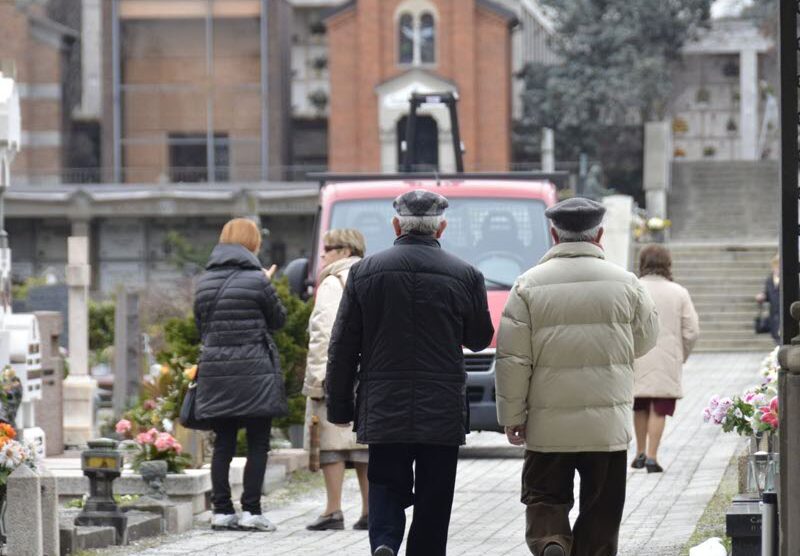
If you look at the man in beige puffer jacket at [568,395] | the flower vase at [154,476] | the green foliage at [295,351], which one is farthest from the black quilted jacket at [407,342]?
the green foliage at [295,351]

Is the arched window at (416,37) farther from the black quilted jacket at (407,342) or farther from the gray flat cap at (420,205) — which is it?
the black quilted jacket at (407,342)

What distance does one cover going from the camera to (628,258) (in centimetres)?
3284

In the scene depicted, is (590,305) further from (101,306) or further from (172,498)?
(101,306)

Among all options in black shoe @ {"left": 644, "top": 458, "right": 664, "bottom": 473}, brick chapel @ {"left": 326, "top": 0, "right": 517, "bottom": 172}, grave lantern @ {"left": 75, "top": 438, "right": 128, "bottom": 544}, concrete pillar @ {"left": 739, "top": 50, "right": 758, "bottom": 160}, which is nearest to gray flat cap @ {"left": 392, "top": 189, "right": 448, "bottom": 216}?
grave lantern @ {"left": 75, "top": 438, "right": 128, "bottom": 544}

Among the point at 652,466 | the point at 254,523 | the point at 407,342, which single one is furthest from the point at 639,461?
the point at 407,342

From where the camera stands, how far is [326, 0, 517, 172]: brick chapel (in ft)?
183

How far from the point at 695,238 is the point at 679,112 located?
1853 centimetres

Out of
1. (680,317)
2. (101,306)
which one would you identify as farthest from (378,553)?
(101,306)

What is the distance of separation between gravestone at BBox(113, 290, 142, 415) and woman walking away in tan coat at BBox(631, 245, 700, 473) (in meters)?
7.80

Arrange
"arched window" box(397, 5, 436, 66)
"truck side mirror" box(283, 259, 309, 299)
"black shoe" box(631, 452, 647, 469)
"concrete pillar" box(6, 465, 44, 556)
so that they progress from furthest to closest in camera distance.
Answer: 1. "arched window" box(397, 5, 436, 66)
2. "truck side mirror" box(283, 259, 309, 299)
3. "black shoe" box(631, 452, 647, 469)
4. "concrete pillar" box(6, 465, 44, 556)

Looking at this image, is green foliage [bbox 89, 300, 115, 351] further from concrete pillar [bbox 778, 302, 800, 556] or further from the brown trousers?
concrete pillar [bbox 778, 302, 800, 556]

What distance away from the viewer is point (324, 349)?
11.3 meters

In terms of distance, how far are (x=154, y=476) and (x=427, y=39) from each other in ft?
148

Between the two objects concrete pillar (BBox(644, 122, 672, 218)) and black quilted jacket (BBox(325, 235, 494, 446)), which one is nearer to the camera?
black quilted jacket (BBox(325, 235, 494, 446))
